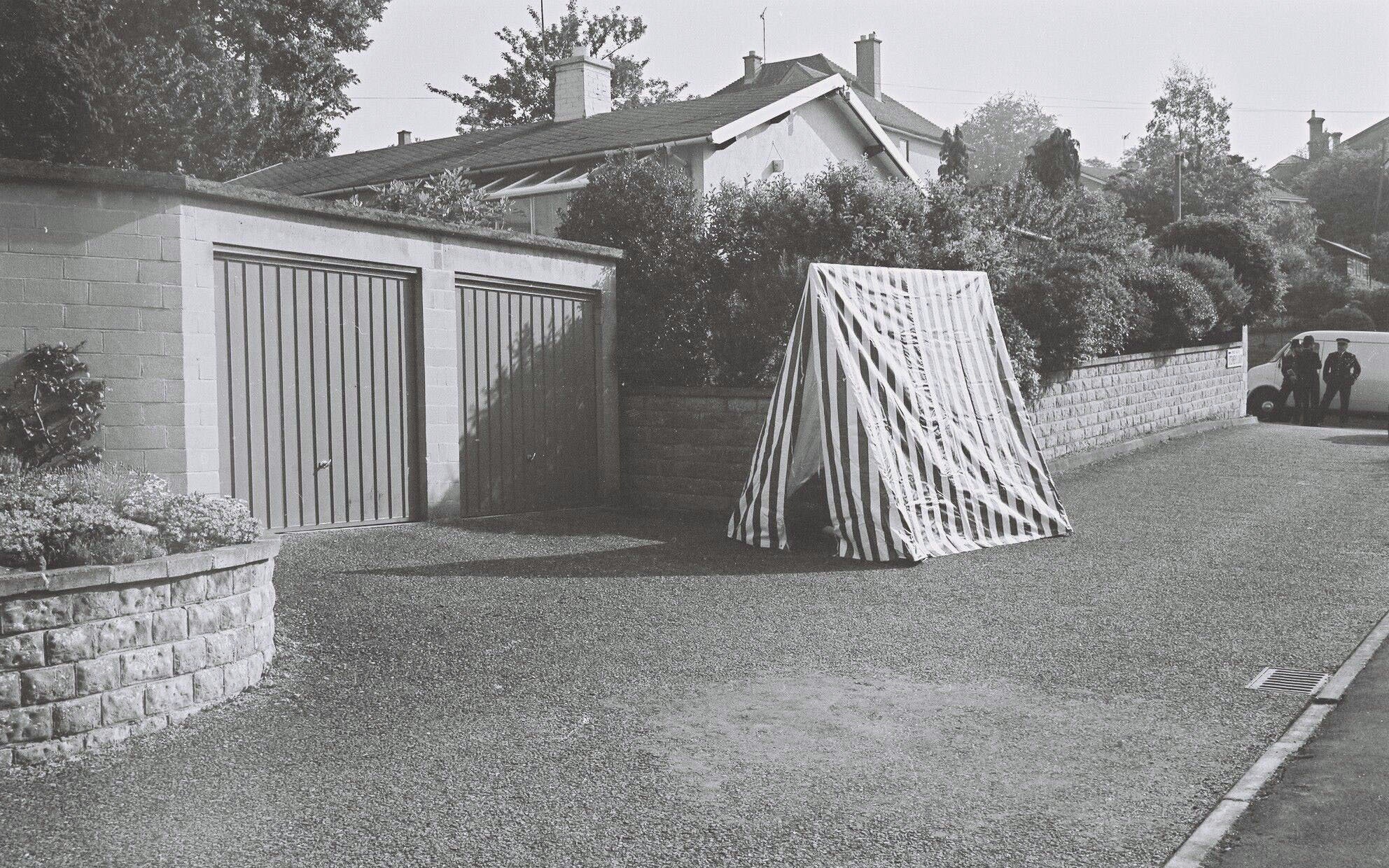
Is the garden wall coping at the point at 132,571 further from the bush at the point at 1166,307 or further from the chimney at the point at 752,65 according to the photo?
the chimney at the point at 752,65

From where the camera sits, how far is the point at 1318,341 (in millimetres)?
26156

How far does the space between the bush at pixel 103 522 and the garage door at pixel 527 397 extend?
4787 millimetres

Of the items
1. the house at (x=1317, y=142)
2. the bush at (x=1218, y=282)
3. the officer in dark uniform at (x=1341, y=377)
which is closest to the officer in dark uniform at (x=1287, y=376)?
the officer in dark uniform at (x=1341, y=377)

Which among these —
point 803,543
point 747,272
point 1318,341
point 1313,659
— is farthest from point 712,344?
point 1318,341

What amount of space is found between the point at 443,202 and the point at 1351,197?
2424 inches

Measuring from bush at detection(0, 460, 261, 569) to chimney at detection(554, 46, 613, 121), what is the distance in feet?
62.4

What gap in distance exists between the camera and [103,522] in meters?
5.81

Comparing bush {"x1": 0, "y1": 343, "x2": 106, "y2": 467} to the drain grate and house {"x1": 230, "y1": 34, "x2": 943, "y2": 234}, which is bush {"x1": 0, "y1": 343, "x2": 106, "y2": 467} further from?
house {"x1": 230, "y1": 34, "x2": 943, "y2": 234}

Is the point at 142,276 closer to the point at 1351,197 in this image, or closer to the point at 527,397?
the point at 527,397

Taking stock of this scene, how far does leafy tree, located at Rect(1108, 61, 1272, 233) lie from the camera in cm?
4772

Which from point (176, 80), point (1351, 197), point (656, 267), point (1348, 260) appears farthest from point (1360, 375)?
point (1351, 197)

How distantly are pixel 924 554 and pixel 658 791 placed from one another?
5.62 meters

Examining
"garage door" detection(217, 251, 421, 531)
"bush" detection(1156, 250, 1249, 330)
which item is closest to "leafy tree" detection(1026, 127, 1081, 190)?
"bush" detection(1156, 250, 1249, 330)

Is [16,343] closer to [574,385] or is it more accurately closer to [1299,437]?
[574,385]
